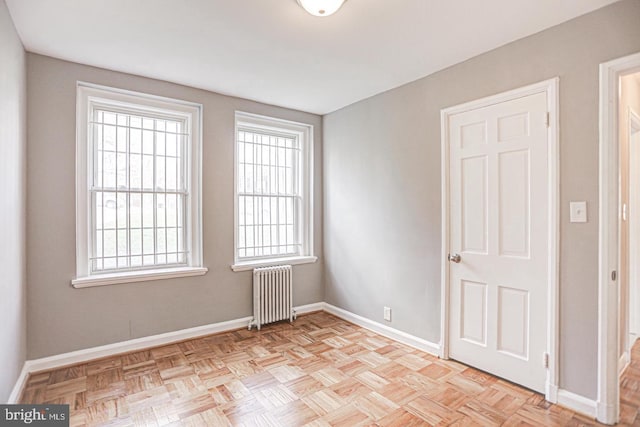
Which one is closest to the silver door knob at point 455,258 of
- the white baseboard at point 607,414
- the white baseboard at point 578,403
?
the white baseboard at point 578,403

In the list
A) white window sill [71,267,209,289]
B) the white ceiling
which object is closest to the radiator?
white window sill [71,267,209,289]

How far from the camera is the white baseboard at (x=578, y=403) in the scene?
2.08 m

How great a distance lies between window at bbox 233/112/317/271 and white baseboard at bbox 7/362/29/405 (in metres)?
1.83

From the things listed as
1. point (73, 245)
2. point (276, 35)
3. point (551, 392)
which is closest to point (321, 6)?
point (276, 35)

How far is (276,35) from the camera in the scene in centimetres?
240

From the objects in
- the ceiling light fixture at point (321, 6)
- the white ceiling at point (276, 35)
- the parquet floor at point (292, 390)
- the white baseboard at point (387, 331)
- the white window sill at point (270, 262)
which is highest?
the white ceiling at point (276, 35)

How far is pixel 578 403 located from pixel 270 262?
2956 millimetres

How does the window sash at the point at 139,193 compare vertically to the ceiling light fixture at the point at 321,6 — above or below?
below

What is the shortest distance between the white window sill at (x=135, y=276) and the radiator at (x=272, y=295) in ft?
2.03

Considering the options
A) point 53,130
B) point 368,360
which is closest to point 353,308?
point 368,360

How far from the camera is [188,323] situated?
342 cm

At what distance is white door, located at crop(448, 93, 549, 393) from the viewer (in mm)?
2354

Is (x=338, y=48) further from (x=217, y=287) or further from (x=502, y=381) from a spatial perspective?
(x=502, y=381)

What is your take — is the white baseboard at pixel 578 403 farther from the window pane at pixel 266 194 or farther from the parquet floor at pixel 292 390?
the window pane at pixel 266 194
